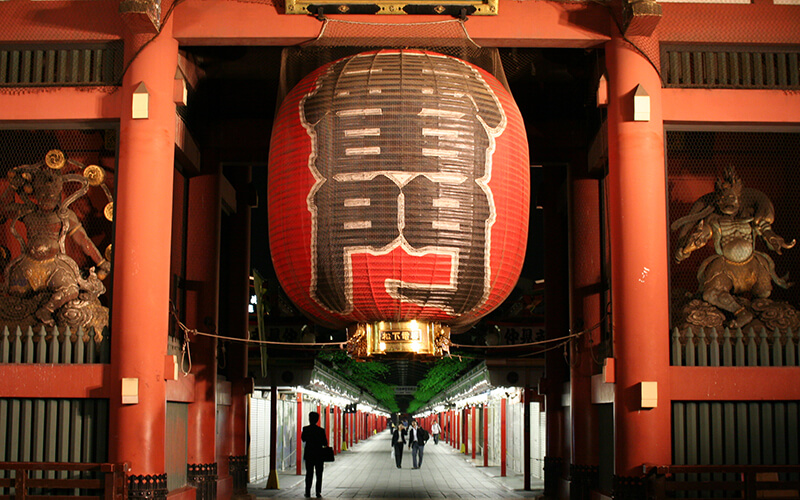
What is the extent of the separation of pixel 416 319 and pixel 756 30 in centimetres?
627

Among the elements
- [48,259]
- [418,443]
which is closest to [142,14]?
[48,259]

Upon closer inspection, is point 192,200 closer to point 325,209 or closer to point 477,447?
point 325,209

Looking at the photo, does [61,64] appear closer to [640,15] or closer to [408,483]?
[640,15]

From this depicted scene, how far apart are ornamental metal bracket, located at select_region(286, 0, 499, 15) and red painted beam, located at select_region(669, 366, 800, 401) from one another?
195 inches

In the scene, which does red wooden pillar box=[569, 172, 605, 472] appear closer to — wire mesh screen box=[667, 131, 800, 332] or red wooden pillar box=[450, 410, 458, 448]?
wire mesh screen box=[667, 131, 800, 332]

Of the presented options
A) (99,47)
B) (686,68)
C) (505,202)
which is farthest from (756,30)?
(99,47)

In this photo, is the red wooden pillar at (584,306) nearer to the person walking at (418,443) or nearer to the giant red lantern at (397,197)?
the giant red lantern at (397,197)

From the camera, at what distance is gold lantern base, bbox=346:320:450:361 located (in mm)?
8156

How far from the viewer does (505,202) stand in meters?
8.27

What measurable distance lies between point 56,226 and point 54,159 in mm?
888

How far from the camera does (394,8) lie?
→ 416 inches

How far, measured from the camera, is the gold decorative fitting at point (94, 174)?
1172cm

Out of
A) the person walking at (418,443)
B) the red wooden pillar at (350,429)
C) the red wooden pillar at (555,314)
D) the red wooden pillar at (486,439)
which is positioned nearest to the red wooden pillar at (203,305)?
the red wooden pillar at (555,314)

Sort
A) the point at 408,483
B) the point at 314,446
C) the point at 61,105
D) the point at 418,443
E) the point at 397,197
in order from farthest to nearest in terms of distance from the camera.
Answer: the point at 418,443 < the point at 408,483 < the point at 314,446 < the point at 61,105 < the point at 397,197
